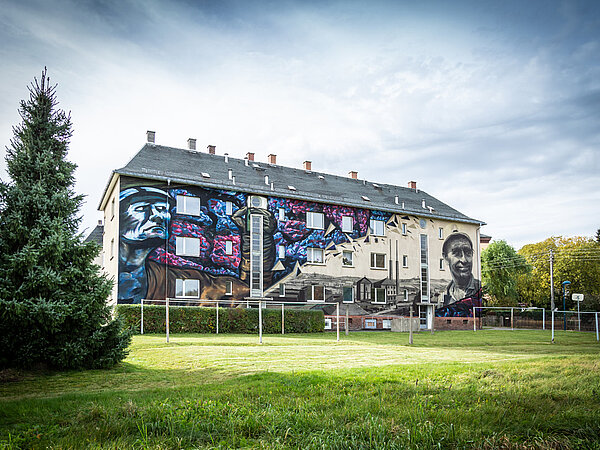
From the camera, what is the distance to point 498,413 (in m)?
6.48

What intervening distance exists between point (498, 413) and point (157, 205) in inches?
1133

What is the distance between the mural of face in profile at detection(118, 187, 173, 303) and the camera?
30859 mm

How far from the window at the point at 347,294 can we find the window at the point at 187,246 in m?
12.7

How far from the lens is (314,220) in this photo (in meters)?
39.7

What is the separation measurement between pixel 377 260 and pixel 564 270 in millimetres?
32083

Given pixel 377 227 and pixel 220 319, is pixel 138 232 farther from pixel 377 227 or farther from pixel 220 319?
pixel 377 227

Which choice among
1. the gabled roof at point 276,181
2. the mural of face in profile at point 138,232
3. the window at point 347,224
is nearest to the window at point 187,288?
the mural of face in profile at point 138,232

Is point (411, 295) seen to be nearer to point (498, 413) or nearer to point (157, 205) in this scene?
point (157, 205)

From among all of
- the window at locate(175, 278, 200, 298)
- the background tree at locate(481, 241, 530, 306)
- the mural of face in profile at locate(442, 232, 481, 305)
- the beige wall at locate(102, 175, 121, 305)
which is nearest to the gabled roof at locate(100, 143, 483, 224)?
the mural of face in profile at locate(442, 232, 481, 305)

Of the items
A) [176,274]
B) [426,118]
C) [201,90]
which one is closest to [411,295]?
[176,274]

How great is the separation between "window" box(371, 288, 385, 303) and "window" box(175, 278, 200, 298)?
604 inches

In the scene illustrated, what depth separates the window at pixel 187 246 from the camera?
32.8m

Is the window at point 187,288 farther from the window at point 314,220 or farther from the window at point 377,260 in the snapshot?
the window at point 377,260

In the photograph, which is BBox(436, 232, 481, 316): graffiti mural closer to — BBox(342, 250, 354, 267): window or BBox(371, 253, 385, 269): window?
BBox(371, 253, 385, 269): window
